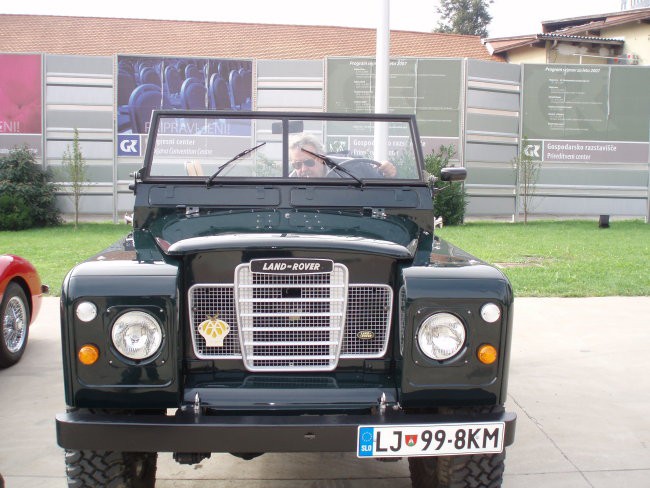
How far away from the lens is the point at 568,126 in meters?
18.1

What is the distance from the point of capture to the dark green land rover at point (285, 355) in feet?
9.22

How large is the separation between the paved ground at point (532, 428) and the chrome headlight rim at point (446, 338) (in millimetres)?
1098

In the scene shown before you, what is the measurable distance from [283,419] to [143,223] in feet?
5.61

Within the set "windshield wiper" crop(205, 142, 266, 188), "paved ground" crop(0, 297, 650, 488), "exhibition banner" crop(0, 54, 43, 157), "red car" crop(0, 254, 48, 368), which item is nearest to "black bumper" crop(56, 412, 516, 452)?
"paved ground" crop(0, 297, 650, 488)

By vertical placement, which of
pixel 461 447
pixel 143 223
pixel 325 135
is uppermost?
pixel 325 135

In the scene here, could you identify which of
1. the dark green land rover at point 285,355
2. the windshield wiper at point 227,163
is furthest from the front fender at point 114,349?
the windshield wiper at point 227,163

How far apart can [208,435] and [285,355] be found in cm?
52

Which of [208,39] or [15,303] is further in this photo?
[208,39]

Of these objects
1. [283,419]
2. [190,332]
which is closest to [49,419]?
[190,332]

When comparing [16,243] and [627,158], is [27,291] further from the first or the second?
[627,158]

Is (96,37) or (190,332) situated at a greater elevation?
(96,37)

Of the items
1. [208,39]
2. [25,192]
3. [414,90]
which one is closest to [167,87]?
[25,192]

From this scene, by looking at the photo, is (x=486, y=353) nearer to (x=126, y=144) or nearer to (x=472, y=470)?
(x=472, y=470)

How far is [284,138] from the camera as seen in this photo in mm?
4348
